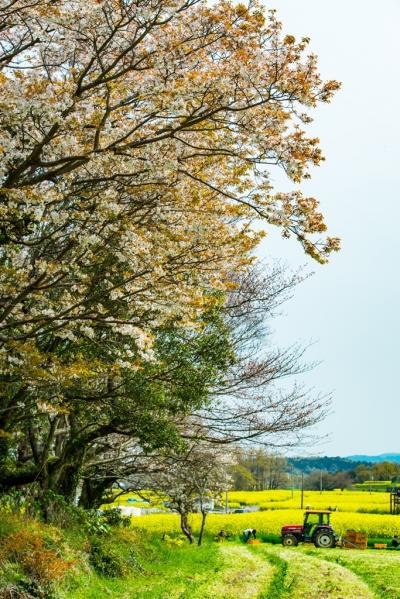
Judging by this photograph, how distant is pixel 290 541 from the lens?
29.8 m

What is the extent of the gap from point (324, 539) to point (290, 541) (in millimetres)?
1604

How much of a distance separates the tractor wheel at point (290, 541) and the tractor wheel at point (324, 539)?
1081mm

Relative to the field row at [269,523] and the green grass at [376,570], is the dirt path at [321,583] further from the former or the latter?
the field row at [269,523]

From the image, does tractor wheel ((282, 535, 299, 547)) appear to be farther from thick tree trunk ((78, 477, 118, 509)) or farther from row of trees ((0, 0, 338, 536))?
row of trees ((0, 0, 338, 536))

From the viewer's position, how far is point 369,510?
177ft

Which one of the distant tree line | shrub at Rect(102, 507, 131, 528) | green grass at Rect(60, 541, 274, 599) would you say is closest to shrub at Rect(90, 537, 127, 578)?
green grass at Rect(60, 541, 274, 599)

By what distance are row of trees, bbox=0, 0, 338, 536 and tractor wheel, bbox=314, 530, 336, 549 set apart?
18.4 meters

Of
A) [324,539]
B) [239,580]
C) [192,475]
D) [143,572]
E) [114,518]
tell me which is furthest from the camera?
[324,539]

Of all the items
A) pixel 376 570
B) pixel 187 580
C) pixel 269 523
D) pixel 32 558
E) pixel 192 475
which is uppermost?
pixel 192 475

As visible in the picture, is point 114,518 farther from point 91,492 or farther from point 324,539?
point 324,539

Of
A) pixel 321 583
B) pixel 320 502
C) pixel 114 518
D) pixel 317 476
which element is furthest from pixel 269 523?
pixel 317 476

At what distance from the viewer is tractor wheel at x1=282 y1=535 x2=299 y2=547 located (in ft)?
97.0

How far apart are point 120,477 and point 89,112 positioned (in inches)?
684

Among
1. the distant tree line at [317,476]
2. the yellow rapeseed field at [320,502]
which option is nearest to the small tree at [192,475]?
the yellow rapeseed field at [320,502]
